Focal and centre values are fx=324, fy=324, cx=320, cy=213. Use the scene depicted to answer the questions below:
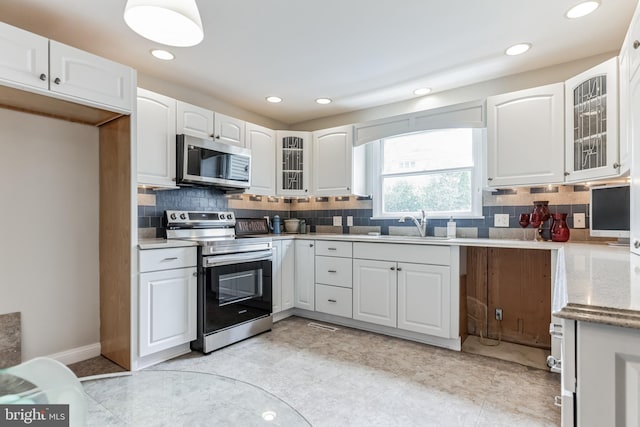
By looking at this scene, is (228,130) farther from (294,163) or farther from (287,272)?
(287,272)

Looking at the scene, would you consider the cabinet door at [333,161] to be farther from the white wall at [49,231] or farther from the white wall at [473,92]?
the white wall at [49,231]

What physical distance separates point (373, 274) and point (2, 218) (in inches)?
114

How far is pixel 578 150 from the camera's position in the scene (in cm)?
240

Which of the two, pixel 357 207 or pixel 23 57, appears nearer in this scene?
pixel 23 57

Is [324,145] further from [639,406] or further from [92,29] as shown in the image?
[639,406]

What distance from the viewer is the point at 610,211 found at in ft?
7.50

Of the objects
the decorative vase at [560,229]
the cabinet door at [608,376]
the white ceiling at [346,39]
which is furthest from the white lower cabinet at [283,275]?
the cabinet door at [608,376]

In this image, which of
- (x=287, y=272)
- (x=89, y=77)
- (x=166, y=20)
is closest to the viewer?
(x=166, y=20)

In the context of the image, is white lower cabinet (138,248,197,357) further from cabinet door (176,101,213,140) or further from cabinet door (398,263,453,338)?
cabinet door (398,263,453,338)

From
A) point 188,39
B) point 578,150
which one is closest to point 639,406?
point 188,39

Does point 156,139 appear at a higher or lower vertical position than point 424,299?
higher

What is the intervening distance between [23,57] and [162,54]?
937mm

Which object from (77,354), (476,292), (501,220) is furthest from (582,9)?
(77,354)

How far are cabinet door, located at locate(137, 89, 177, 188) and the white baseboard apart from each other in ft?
4.60
